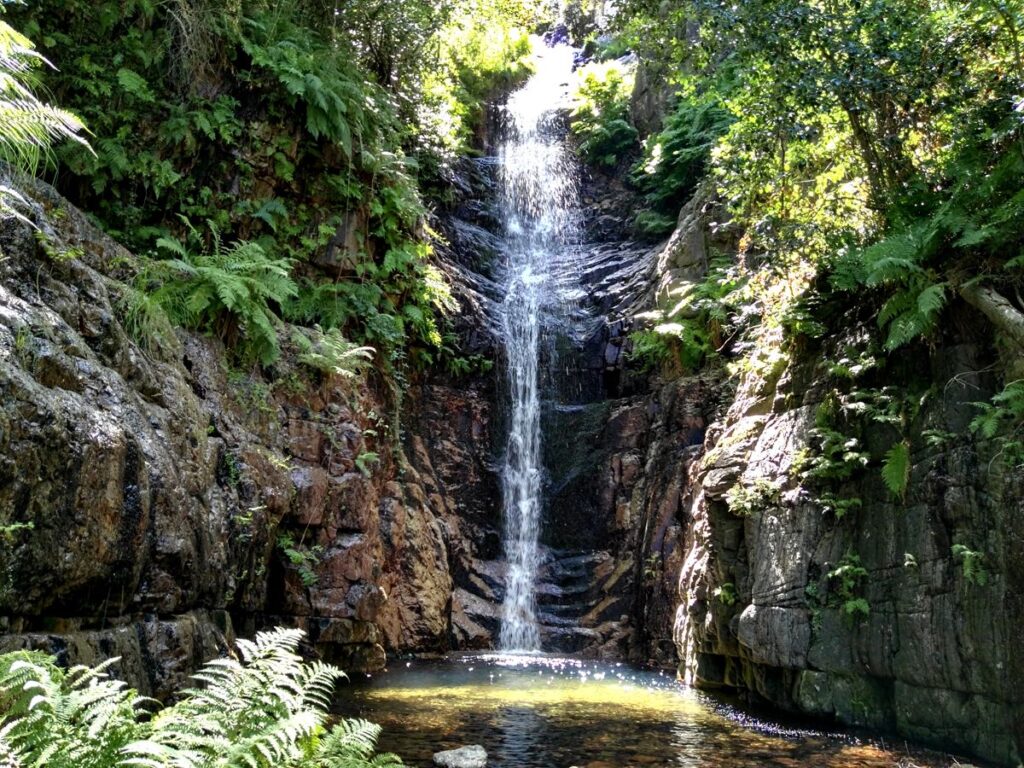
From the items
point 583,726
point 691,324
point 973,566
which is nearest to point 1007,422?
point 973,566

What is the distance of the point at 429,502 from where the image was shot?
1348 cm

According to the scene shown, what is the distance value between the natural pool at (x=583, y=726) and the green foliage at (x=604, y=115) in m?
13.8

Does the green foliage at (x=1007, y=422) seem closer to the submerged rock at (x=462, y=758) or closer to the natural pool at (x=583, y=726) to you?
the natural pool at (x=583, y=726)

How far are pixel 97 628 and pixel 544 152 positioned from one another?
17389 millimetres

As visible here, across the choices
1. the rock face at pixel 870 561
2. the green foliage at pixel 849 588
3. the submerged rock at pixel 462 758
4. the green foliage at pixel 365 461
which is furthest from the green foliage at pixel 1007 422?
the green foliage at pixel 365 461

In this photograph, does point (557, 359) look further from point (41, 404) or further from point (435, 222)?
point (41, 404)

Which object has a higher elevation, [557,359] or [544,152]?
[544,152]

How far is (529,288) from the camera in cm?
1702

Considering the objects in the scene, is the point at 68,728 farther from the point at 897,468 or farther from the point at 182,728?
the point at 897,468

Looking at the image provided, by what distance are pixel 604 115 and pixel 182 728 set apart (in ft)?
64.4

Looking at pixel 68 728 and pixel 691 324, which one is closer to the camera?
pixel 68 728

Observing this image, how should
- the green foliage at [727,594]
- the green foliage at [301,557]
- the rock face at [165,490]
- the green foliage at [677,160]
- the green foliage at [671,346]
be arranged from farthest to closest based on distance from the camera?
the green foliage at [677,160] < the green foliage at [671,346] < the green foliage at [301,557] < the green foliage at [727,594] < the rock face at [165,490]

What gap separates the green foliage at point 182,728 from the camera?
238 cm

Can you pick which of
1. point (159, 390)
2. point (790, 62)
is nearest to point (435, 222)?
point (790, 62)
